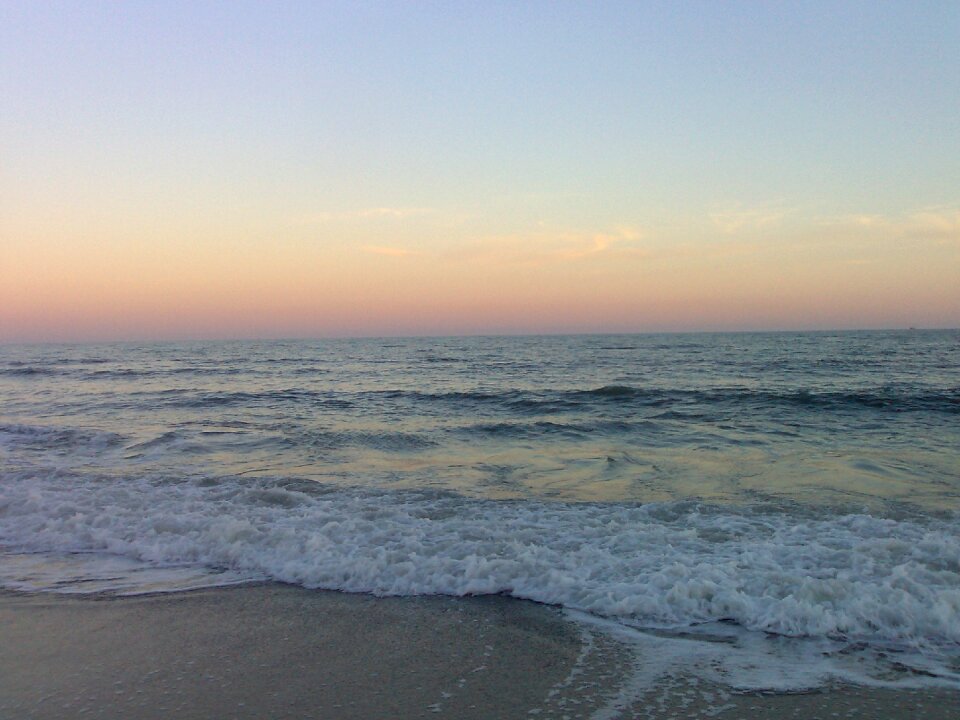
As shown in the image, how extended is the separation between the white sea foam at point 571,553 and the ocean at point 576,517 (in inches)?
1.1

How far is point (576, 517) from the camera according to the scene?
7.59 meters

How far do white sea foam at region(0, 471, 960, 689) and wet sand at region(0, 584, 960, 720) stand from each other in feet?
1.34

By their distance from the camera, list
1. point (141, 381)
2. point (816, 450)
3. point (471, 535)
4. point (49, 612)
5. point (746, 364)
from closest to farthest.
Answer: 1. point (49, 612)
2. point (471, 535)
3. point (816, 450)
4. point (141, 381)
5. point (746, 364)

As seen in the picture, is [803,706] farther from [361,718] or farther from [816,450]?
[816,450]

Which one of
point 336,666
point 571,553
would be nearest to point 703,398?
point 571,553

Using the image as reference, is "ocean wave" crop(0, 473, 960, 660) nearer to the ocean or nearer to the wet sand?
the ocean

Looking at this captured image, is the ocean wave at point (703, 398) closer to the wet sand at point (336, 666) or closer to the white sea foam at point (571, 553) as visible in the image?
the white sea foam at point (571, 553)

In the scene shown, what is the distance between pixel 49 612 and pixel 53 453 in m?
9.16

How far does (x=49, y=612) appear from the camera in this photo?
507 centimetres

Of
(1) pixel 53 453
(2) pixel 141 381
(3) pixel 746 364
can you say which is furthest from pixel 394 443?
(3) pixel 746 364

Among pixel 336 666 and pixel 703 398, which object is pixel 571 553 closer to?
pixel 336 666

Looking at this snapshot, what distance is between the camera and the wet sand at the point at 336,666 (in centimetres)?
356

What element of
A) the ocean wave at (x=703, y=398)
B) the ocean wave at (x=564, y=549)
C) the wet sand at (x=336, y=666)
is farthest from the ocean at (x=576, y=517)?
the ocean wave at (x=703, y=398)

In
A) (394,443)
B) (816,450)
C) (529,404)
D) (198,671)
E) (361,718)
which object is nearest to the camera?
(361,718)
